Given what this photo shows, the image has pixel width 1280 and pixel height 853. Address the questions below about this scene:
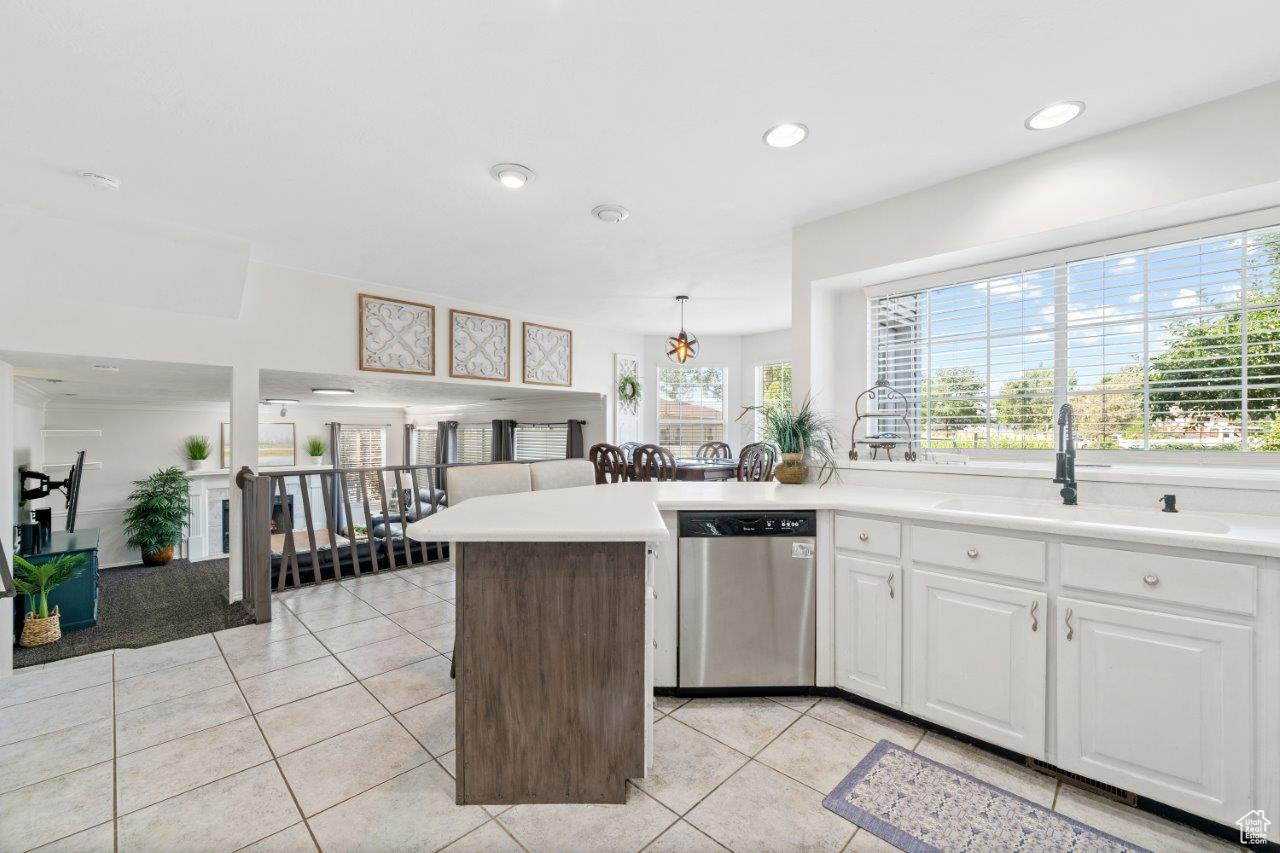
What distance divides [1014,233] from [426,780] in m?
3.31

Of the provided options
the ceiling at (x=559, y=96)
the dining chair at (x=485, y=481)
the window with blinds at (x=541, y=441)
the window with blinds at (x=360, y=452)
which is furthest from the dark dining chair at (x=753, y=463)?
the window with blinds at (x=360, y=452)

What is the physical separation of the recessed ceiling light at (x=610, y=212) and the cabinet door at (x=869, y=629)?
7.27 ft

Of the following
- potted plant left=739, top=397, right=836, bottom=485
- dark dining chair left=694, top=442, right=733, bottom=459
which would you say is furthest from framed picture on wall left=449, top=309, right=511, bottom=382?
potted plant left=739, top=397, right=836, bottom=485

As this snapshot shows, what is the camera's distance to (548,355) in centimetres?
577

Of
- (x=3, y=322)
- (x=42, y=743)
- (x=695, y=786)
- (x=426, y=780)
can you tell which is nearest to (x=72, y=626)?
(x=3, y=322)

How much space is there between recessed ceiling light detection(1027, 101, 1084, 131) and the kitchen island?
5.14 feet

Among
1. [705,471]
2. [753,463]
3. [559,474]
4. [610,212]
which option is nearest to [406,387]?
[559,474]

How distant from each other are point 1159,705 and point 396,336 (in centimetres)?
507

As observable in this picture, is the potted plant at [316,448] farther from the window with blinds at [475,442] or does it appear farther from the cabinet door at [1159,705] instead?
the cabinet door at [1159,705]

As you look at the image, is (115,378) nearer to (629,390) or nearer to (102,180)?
(102,180)

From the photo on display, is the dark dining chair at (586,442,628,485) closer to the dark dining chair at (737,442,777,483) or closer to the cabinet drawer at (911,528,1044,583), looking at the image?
the dark dining chair at (737,442,777,483)

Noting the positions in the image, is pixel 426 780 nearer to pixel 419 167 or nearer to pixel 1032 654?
pixel 1032 654

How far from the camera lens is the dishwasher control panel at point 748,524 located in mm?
2283

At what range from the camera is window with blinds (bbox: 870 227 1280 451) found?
211cm
